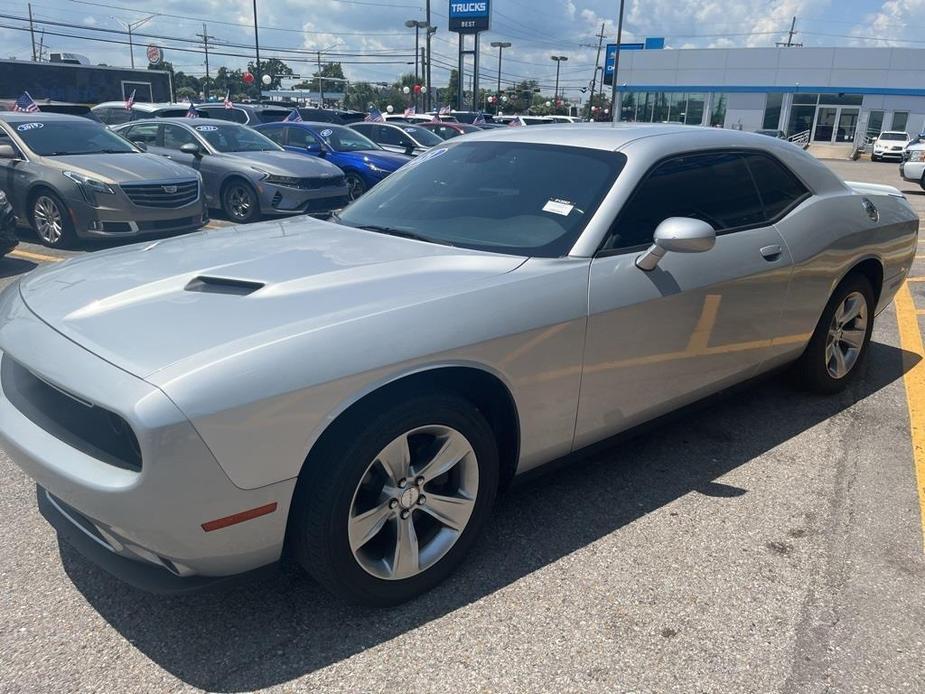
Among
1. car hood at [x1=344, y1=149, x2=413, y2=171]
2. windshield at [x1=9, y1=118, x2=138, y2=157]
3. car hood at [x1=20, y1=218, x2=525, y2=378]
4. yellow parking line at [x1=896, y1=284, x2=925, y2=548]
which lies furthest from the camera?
car hood at [x1=344, y1=149, x2=413, y2=171]

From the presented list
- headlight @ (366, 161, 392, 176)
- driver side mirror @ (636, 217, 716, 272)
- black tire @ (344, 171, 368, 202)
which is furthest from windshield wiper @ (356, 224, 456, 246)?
black tire @ (344, 171, 368, 202)

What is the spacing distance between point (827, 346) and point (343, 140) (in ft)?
35.3

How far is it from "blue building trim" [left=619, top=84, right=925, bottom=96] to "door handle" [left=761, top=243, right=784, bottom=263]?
52285 millimetres

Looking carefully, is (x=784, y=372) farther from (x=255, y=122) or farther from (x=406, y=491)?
(x=255, y=122)

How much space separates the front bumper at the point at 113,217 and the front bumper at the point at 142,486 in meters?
6.60

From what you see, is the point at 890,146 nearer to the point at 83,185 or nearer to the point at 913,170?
the point at 913,170

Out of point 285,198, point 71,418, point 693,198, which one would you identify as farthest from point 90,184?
point 693,198

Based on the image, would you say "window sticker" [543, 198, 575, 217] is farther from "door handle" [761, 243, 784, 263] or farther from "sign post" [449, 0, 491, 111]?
"sign post" [449, 0, 491, 111]

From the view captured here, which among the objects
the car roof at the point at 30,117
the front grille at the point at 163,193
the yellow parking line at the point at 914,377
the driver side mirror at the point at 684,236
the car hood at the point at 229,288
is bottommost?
the yellow parking line at the point at 914,377

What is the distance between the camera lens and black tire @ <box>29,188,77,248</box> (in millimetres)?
8406

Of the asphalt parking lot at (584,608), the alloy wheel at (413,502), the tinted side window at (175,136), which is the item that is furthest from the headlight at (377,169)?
the alloy wheel at (413,502)

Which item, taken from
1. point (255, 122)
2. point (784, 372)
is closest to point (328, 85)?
point (255, 122)

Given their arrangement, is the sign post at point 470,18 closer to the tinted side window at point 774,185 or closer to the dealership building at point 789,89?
the dealership building at point 789,89

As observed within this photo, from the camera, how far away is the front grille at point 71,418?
2.07m
